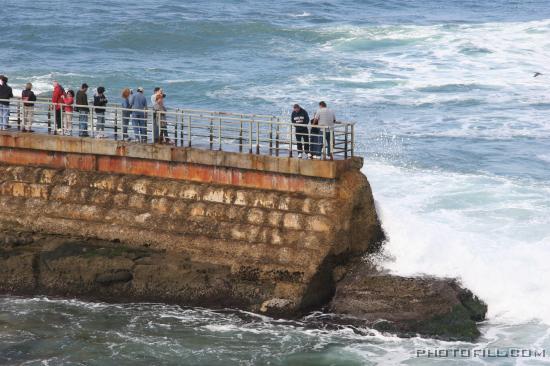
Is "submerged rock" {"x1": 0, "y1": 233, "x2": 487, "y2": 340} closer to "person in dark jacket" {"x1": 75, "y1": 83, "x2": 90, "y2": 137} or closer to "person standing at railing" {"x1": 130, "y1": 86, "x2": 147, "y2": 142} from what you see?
"person standing at railing" {"x1": 130, "y1": 86, "x2": 147, "y2": 142}

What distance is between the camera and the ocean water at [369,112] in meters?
19.9

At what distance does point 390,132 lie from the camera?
3606 centimetres

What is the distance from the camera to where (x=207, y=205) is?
21812mm

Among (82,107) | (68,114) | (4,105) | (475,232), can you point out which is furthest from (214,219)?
(475,232)

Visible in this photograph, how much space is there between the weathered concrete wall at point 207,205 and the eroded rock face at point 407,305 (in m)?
0.55

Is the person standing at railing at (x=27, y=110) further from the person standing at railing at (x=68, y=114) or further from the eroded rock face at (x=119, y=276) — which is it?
the eroded rock face at (x=119, y=276)

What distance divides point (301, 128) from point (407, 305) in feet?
14.0

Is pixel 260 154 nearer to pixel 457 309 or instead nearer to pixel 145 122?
pixel 145 122

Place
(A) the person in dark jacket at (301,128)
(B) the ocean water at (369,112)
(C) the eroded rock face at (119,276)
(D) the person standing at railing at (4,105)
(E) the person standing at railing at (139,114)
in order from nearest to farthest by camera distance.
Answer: (B) the ocean water at (369,112) → (C) the eroded rock face at (119,276) → (A) the person in dark jacket at (301,128) → (E) the person standing at railing at (139,114) → (D) the person standing at railing at (4,105)

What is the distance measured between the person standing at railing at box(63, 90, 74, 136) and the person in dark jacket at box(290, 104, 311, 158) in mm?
4389

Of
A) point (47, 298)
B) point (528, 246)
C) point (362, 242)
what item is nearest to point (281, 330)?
point (362, 242)

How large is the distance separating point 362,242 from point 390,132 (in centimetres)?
1509

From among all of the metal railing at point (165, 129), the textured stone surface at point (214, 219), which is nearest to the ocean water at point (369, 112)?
the textured stone surface at point (214, 219)

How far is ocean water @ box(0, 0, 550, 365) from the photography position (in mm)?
19859
